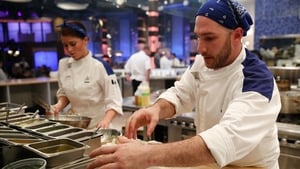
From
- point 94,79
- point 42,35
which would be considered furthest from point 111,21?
point 94,79

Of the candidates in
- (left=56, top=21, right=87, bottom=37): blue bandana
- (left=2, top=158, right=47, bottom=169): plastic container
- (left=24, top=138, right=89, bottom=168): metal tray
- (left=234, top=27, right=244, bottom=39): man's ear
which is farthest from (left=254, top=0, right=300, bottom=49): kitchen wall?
(left=2, top=158, right=47, bottom=169): plastic container

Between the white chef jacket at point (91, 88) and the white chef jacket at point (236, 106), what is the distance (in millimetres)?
713

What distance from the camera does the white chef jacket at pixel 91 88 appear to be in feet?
7.25

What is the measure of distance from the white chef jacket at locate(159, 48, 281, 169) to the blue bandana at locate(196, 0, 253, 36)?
0.15 meters

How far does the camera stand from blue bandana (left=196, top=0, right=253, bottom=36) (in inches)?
47.9

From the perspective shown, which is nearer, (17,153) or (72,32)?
(17,153)

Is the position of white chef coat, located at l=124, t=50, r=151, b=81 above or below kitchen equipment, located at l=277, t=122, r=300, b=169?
above

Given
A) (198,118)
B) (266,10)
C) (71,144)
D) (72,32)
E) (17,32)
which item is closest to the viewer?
(71,144)

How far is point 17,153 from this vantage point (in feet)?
3.56

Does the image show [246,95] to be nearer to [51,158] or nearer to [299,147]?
[51,158]

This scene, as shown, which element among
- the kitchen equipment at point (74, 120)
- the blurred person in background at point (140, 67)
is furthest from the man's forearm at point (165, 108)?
the blurred person in background at point (140, 67)

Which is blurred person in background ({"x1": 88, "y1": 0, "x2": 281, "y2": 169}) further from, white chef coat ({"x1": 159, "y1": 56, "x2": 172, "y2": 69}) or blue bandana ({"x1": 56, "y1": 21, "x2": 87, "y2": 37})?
white chef coat ({"x1": 159, "y1": 56, "x2": 172, "y2": 69})

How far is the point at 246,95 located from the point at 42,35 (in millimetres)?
9079

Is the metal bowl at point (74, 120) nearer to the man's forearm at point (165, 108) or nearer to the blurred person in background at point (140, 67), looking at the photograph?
the man's forearm at point (165, 108)
